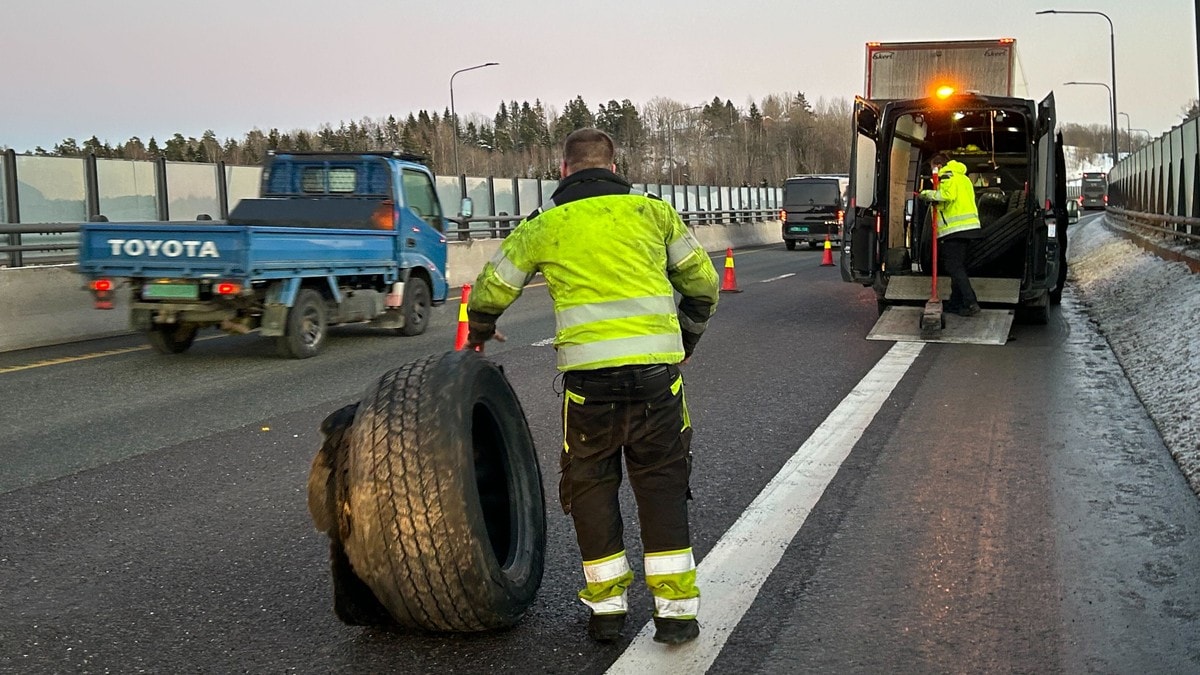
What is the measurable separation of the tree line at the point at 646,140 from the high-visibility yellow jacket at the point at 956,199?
90915 millimetres

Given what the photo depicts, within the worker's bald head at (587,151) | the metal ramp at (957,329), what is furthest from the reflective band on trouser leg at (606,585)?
the metal ramp at (957,329)

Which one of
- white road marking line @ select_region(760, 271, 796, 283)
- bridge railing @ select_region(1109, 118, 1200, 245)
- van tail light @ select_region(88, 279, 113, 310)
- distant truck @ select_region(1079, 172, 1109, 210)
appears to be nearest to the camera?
van tail light @ select_region(88, 279, 113, 310)

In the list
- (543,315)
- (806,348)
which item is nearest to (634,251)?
(806,348)

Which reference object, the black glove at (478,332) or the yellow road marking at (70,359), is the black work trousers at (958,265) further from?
the black glove at (478,332)

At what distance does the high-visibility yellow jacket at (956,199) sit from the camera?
476 inches

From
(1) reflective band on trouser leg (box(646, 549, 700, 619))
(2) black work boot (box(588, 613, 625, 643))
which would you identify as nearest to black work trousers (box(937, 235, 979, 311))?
(1) reflective band on trouser leg (box(646, 549, 700, 619))

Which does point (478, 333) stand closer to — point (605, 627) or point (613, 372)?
point (613, 372)

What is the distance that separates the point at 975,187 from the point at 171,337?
9690 millimetres

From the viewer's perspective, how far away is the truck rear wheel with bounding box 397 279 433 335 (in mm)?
13039

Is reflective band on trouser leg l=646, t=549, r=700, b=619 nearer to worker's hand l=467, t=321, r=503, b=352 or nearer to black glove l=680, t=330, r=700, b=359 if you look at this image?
black glove l=680, t=330, r=700, b=359

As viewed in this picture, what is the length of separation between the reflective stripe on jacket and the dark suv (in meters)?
23.1

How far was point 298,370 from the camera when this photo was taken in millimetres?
10273

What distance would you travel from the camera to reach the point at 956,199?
12102mm

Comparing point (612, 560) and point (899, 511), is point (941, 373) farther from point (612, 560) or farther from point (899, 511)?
point (612, 560)
